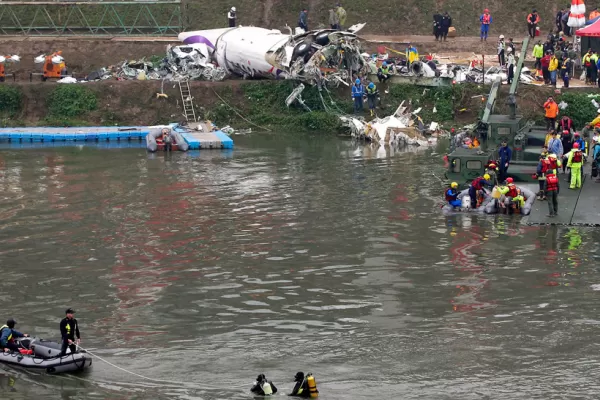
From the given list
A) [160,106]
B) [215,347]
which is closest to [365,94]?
[160,106]

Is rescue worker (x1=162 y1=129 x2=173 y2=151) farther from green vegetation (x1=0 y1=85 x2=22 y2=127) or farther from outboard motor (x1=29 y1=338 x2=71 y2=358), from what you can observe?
outboard motor (x1=29 y1=338 x2=71 y2=358)

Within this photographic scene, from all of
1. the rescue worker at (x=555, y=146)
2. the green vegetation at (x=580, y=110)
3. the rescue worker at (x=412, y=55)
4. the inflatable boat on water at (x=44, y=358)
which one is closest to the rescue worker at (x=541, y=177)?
the rescue worker at (x=555, y=146)

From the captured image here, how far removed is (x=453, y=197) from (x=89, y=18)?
32786mm

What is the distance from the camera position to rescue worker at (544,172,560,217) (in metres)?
38.6

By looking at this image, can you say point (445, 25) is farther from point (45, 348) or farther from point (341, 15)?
point (45, 348)

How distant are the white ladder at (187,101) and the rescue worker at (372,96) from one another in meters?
7.96

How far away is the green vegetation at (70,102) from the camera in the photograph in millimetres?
59125

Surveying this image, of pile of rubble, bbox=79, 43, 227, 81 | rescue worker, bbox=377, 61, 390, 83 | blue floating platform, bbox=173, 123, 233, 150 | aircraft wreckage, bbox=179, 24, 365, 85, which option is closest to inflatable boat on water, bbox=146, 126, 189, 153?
blue floating platform, bbox=173, 123, 233, 150

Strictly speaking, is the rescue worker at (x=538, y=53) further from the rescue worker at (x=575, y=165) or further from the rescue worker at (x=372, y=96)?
the rescue worker at (x=575, y=165)

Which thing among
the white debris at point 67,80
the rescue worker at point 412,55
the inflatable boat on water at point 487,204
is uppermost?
the rescue worker at point 412,55

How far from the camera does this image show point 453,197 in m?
41.4

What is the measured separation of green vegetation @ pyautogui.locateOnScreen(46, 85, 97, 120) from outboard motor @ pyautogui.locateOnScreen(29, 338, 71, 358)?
1240 inches

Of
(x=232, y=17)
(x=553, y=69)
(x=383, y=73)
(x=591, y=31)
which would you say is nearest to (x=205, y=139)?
(x=383, y=73)

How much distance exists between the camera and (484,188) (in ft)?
136
